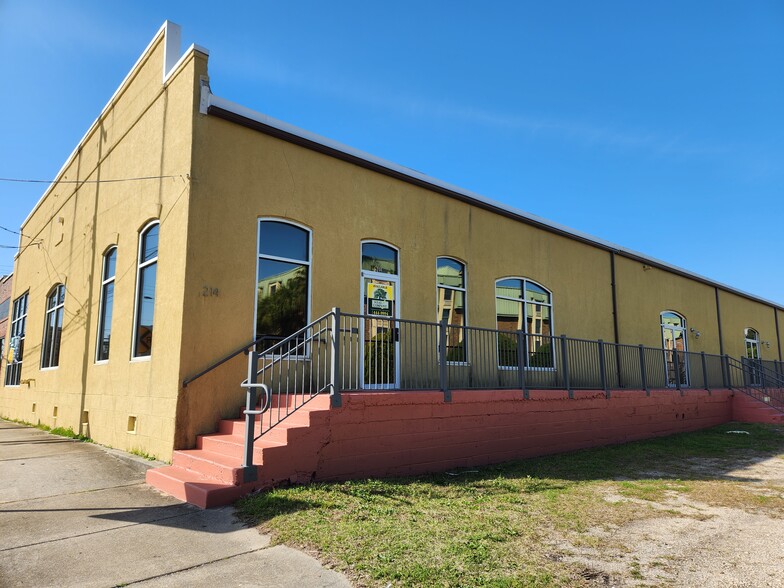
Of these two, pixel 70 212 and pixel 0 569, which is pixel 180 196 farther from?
pixel 70 212

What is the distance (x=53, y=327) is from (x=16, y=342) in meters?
4.49

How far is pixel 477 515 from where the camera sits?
5.23 metres

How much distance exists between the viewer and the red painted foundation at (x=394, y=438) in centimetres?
583

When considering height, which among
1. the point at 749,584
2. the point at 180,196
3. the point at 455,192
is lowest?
the point at 749,584

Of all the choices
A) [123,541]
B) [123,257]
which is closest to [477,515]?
[123,541]

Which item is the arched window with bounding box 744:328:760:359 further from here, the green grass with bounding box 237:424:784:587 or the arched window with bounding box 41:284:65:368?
the arched window with bounding box 41:284:65:368

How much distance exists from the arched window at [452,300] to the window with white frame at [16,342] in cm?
1248

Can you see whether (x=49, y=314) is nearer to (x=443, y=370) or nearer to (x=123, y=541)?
(x=443, y=370)

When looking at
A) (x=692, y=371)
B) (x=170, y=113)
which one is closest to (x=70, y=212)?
(x=170, y=113)

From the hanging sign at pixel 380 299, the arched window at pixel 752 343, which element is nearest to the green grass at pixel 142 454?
the hanging sign at pixel 380 299

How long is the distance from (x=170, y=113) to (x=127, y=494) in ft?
17.8

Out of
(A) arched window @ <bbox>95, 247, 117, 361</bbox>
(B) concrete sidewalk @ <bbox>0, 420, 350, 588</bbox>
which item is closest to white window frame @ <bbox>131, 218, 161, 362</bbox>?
(A) arched window @ <bbox>95, 247, 117, 361</bbox>

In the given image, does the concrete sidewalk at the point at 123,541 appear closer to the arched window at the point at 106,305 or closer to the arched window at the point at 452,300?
the arched window at the point at 106,305

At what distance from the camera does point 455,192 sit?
36.0 ft
